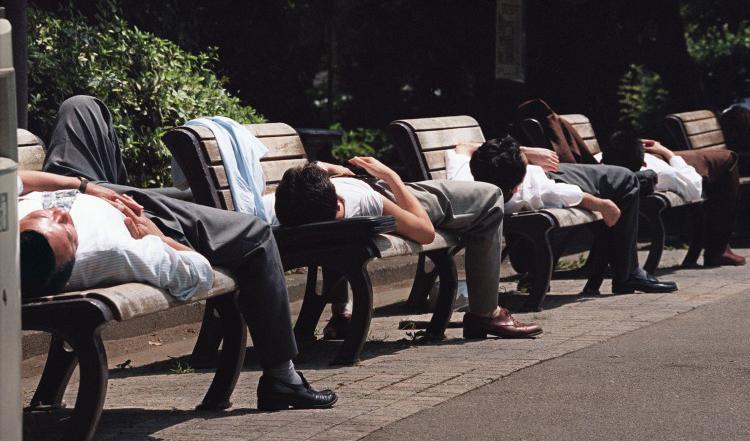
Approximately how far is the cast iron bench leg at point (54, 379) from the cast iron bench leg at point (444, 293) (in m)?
2.23

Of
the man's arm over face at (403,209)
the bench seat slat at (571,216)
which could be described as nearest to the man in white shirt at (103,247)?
the man's arm over face at (403,209)

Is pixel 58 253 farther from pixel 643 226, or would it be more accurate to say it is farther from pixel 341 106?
pixel 341 106

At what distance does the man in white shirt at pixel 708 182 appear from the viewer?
33.6 feet

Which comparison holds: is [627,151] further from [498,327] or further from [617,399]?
[617,399]

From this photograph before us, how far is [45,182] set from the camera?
530 centimetres

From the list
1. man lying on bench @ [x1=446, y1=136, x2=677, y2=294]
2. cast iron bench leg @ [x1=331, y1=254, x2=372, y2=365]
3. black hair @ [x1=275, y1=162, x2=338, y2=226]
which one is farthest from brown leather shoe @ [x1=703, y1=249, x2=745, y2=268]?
black hair @ [x1=275, y1=162, x2=338, y2=226]

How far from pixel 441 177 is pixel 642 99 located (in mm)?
11008

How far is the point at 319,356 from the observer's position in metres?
6.95

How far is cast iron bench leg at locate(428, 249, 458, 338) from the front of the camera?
7.40 m

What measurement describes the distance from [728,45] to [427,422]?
12.9 metres

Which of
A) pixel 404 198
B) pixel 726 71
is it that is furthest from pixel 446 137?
pixel 726 71

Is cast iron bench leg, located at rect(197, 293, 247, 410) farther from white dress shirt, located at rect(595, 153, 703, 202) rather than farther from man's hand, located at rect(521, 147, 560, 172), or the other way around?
white dress shirt, located at rect(595, 153, 703, 202)

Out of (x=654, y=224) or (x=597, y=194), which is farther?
(x=654, y=224)

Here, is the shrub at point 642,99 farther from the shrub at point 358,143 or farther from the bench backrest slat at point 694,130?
the bench backrest slat at point 694,130
